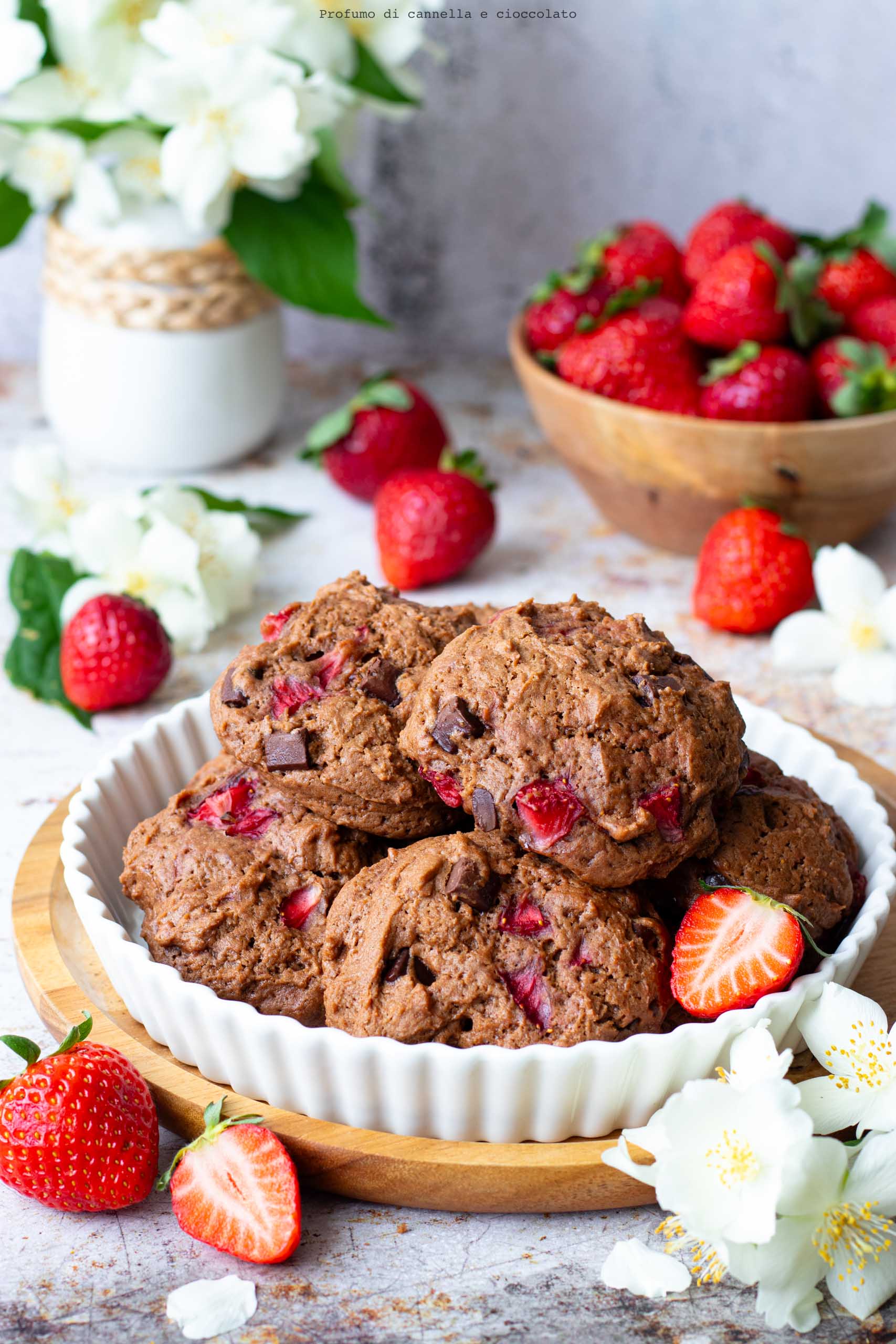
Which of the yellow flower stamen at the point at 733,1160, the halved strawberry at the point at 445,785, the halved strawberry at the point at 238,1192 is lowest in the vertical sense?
the halved strawberry at the point at 238,1192

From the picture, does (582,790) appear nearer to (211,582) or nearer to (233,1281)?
(233,1281)

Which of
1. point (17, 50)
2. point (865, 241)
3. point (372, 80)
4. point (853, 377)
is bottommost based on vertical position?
point (853, 377)

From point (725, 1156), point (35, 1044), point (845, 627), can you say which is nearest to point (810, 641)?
point (845, 627)

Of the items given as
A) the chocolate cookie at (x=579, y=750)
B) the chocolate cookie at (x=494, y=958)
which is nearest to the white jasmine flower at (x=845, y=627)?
the chocolate cookie at (x=579, y=750)

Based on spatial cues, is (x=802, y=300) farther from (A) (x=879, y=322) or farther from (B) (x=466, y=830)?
(B) (x=466, y=830)

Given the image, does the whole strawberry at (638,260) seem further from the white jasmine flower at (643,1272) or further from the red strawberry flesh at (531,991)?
the white jasmine flower at (643,1272)

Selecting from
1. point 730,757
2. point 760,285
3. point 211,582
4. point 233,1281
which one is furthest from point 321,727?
point 760,285
